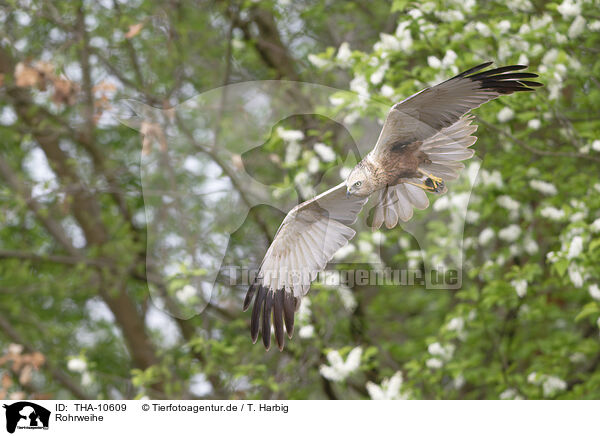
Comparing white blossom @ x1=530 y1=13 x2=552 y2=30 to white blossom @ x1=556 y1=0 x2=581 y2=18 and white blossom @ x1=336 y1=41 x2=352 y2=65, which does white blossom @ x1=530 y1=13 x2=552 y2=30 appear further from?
white blossom @ x1=336 y1=41 x2=352 y2=65

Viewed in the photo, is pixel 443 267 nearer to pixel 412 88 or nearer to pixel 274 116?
pixel 412 88

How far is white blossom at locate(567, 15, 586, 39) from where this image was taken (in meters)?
4.43

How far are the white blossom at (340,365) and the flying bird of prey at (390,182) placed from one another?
220 centimetres

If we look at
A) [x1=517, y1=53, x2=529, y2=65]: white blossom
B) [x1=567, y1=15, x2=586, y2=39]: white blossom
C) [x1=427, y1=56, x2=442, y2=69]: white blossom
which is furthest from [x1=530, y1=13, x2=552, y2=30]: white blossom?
[x1=427, y1=56, x2=442, y2=69]: white blossom

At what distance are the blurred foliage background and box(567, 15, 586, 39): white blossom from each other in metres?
0.02

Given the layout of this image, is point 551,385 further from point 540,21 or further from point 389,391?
point 540,21

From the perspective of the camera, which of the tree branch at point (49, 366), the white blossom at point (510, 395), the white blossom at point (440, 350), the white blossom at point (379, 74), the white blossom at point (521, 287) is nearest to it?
the white blossom at point (379, 74)

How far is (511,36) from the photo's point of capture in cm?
449

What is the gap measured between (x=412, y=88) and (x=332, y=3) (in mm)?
3454

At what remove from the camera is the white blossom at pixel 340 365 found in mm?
5109

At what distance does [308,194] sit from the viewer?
3898 millimetres

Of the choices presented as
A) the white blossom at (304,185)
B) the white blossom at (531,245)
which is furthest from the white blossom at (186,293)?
the white blossom at (531,245)

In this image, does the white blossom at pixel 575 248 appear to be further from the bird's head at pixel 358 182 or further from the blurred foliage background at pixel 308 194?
the bird's head at pixel 358 182
